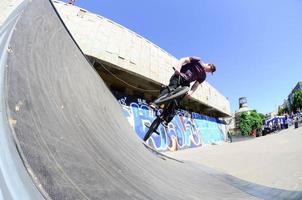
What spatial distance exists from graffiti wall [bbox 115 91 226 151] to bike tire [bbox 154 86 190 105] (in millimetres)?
1804

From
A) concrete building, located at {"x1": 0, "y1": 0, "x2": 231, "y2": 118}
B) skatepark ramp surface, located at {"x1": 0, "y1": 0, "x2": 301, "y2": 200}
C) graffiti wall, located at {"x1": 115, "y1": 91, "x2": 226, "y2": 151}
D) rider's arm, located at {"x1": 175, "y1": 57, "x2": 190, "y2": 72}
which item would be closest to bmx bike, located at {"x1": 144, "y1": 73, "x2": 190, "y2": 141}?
rider's arm, located at {"x1": 175, "y1": 57, "x2": 190, "y2": 72}

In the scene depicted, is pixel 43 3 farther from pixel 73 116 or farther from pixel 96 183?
pixel 96 183

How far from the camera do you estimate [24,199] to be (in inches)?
25.0

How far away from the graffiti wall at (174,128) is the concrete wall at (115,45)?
1711 millimetres

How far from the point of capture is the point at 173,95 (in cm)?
469

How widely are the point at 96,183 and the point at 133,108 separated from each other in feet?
39.2

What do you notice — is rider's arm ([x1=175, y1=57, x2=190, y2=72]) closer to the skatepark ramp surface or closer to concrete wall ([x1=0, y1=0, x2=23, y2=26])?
the skatepark ramp surface

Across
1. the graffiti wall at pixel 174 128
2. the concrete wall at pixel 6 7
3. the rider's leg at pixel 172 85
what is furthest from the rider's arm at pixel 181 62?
the concrete wall at pixel 6 7

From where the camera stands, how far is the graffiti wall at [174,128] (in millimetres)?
12328

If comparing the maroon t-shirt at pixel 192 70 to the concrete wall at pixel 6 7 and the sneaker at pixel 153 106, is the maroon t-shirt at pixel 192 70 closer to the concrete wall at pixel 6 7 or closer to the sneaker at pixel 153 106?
the sneaker at pixel 153 106

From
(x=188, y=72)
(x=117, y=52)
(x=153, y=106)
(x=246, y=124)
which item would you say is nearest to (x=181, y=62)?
(x=188, y=72)

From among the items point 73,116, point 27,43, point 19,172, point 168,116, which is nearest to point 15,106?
point 19,172

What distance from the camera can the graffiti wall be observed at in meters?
12.3

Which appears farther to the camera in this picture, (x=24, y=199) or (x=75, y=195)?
(x=75, y=195)
